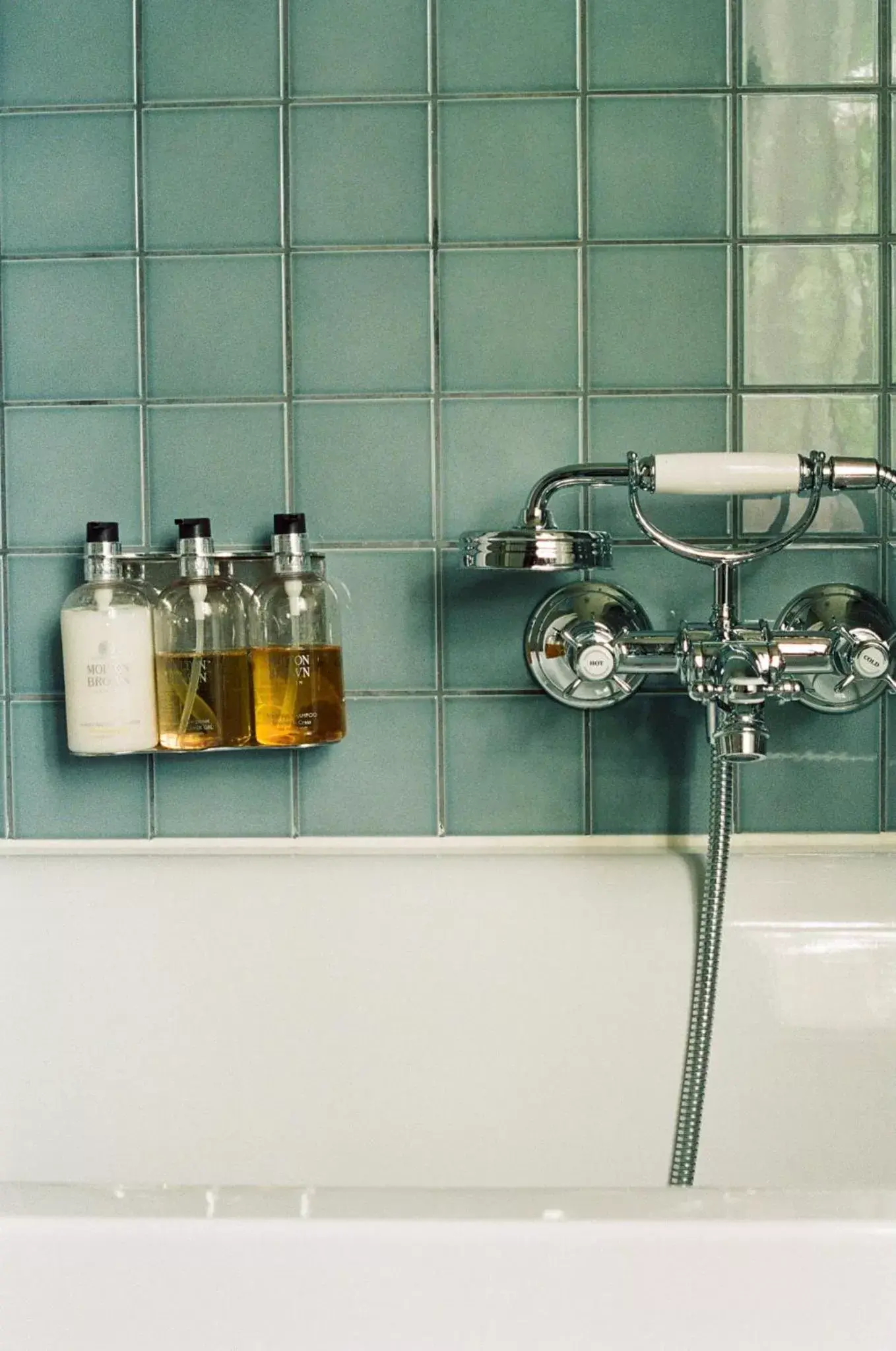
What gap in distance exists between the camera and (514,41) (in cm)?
102

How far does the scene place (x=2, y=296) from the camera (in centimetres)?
106

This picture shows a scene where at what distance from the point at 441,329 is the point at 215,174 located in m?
0.24

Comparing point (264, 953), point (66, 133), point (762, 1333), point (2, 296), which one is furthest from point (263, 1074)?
point (66, 133)

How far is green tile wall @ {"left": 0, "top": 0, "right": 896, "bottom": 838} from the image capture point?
1023 millimetres

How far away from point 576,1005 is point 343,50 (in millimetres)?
841

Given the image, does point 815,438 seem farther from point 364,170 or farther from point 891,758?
point 364,170

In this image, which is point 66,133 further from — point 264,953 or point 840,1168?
point 840,1168

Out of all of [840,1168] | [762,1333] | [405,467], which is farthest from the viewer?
[405,467]

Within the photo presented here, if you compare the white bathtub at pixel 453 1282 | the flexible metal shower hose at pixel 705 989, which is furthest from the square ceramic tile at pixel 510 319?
the white bathtub at pixel 453 1282

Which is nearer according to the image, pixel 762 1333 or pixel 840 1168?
pixel 762 1333

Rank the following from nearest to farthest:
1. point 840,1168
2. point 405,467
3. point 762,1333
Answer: point 762,1333
point 840,1168
point 405,467

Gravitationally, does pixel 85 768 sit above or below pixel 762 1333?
above

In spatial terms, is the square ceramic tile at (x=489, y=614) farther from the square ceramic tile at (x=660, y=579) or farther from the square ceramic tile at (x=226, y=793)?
the square ceramic tile at (x=226, y=793)

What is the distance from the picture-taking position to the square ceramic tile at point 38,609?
3.51 ft
